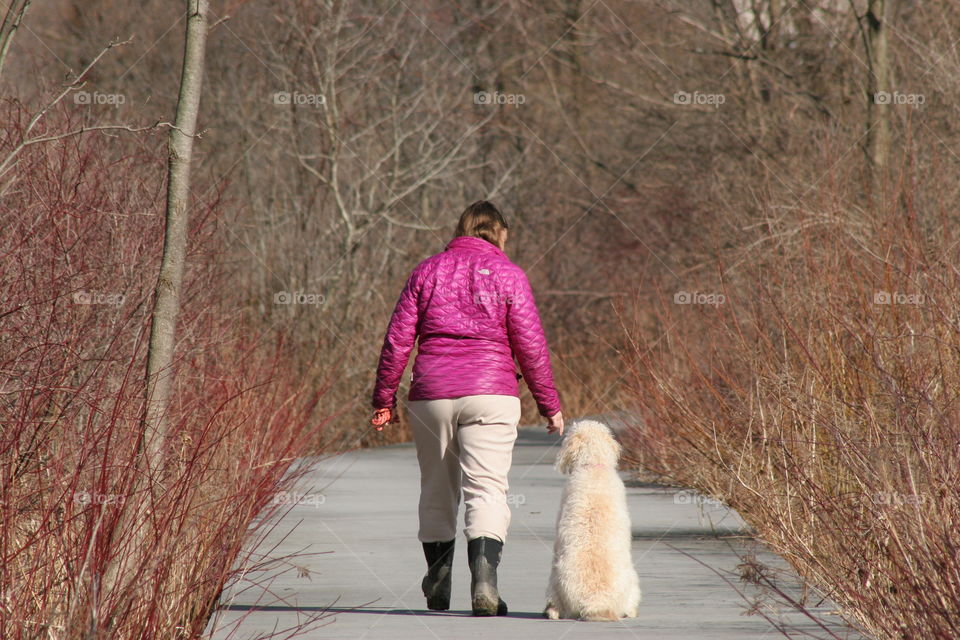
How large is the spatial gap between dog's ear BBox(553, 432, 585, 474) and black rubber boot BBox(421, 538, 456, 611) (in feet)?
2.52

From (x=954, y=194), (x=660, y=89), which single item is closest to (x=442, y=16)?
(x=660, y=89)

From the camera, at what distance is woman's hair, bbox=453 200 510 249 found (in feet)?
28.2

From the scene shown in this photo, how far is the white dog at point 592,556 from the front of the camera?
7.59 metres

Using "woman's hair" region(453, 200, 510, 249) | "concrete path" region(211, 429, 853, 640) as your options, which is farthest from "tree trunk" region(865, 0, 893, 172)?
"woman's hair" region(453, 200, 510, 249)

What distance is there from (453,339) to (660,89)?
19.8 m

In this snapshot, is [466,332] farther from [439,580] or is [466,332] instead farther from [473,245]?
[439,580]

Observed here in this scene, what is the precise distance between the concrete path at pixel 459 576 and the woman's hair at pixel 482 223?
1.62 metres

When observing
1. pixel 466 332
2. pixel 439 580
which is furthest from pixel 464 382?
pixel 439 580

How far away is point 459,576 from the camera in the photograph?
989 centimetres

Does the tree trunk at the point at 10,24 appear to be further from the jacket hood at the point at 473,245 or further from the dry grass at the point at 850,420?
the dry grass at the point at 850,420

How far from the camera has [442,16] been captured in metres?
31.2

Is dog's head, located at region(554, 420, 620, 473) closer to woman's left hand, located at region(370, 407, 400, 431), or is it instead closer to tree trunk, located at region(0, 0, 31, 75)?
woman's left hand, located at region(370, 407, 400, 431)

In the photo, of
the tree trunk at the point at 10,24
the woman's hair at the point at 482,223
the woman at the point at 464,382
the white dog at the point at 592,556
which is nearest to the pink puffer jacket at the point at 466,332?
the woman at the point at 464,382

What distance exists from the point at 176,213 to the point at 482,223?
197 cm
